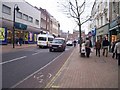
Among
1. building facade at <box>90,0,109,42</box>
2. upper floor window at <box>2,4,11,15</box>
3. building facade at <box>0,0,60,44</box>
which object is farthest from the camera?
upper floor window at <box>2,4,11,15</box>

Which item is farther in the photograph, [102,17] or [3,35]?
[102,17]

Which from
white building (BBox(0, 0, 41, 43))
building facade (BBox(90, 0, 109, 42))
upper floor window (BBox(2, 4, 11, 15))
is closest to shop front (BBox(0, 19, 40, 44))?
white building (BBox(0, 0, 41, 43))

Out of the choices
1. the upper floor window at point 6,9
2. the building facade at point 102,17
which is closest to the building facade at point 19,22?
the upper floor window at point 6,9

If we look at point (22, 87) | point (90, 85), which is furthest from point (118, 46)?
point (22, 87)

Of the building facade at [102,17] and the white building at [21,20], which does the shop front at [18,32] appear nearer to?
the white building at [21,20]

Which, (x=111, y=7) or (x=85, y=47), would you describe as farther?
(x=111, y=7)

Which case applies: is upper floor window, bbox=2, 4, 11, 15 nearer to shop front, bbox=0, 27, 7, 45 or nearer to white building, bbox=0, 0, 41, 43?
white building, bbox=0, 0, 41, 43

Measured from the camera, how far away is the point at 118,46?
16.5 meters

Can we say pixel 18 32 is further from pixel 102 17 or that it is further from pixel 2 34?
pixel 102 17

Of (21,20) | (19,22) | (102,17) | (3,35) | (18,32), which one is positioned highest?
(21,20)

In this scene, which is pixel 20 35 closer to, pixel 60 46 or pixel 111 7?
pixel 60 46

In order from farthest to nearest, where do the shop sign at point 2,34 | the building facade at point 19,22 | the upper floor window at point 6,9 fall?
1. the upper floor window at point 6,9
2. the building facade at point 19,22
3. the shop sign at point 2,34

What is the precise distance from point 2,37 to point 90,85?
1345 inches

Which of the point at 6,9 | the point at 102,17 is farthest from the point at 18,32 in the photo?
the point at 102,17
